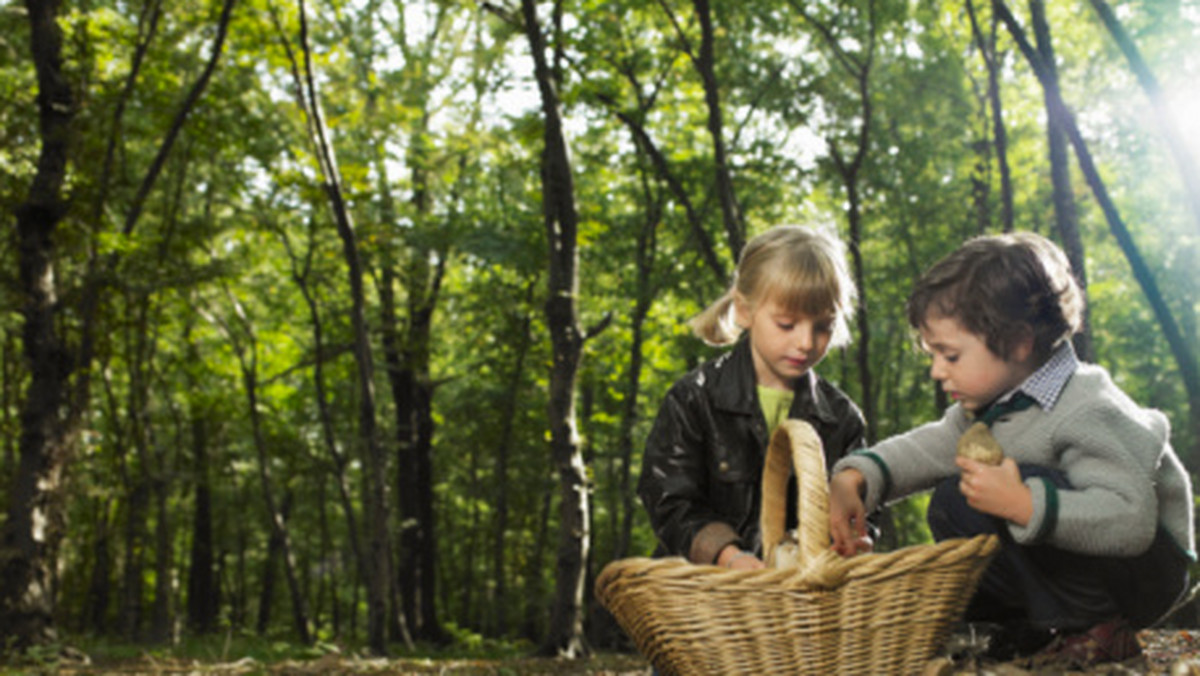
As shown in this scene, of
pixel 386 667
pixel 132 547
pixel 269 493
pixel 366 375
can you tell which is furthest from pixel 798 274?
pixel 132 547

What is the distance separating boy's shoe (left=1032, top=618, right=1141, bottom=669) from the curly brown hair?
2.43ft

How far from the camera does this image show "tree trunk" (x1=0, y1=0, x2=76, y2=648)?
875cm

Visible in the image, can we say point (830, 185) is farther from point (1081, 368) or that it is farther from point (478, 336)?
point (1081, 368)

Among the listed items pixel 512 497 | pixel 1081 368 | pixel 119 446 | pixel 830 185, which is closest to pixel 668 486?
pixel 1081 368

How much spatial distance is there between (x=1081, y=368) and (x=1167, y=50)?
12.7 metres

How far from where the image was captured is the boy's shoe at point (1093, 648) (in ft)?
8.81

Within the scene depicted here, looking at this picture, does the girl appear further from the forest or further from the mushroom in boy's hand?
the forest

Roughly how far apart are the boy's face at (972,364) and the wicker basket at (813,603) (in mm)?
623

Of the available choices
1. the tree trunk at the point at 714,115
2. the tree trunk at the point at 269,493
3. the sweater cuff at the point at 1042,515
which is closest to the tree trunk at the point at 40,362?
the tree trunk at the point at 269,493

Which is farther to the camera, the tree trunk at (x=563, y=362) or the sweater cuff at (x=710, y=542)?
the tree trunk at (x=563, y=362)

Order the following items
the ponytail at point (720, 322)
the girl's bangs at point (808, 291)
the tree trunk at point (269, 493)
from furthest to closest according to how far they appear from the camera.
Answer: the tree trunk at point (269, 493), the ponytail at point (720, 322), the girl's bangs at point (808, 291)

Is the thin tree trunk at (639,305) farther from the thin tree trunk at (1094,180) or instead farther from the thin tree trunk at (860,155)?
the thin tree trunk at (1094,180)

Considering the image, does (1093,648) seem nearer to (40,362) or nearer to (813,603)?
(813,603)

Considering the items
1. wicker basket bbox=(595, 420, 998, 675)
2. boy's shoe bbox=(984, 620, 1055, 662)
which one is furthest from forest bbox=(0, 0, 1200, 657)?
wicker basket bbox=(595, 420, 998, 675)
